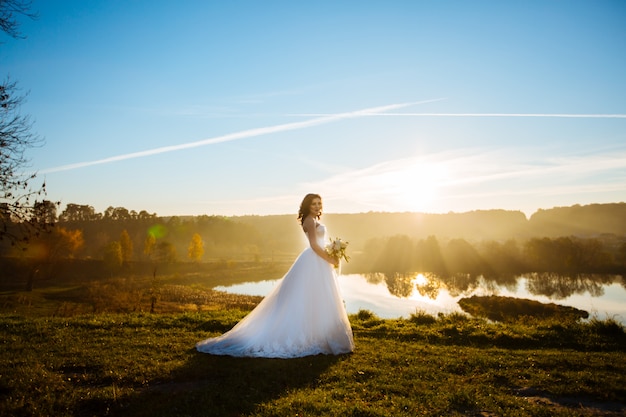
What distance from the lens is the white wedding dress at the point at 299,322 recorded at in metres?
8.89

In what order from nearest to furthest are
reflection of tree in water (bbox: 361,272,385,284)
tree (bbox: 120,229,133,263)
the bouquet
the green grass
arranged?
the green grass < the bouquet < reflection of tree in water (bbox: 361,272,385,284) < tree (bbox: 120,229,133,263)

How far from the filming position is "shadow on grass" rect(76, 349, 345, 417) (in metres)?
5.88

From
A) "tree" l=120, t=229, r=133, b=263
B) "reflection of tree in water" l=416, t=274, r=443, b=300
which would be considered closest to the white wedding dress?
"reflection of tree in water" l=416, t=274, r=443, b=300

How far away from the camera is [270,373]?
752cm

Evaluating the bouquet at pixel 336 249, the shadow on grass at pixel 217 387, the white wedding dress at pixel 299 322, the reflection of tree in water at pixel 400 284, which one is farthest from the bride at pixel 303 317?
the reflection of tree in water at pixel 400 284

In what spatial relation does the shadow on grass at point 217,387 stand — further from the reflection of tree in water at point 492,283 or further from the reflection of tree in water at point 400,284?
the reflection of tree in water at point 400,284

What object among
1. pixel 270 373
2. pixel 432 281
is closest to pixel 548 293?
pixel 432 281

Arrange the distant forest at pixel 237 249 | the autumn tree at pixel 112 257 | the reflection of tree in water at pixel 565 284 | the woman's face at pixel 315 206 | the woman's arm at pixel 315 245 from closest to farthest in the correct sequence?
the woman's arm at pixel 315 245
the woman's face at pixel 315 206
the reflection of tree in water at pixel 565 284
the autumn tree at pixel 112 257
the distant forest at pixel 237 249

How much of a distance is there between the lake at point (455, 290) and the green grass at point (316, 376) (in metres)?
38.2

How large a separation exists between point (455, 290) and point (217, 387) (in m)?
72.5

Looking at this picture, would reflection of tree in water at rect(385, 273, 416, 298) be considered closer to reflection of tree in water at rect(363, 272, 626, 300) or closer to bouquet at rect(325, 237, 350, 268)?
reflection of tree in water at rect(363, 272, 626, 300)

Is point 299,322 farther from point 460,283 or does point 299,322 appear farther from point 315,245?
point 460,283

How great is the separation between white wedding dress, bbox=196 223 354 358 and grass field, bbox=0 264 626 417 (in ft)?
1.26

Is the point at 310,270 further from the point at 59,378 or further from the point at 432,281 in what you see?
the point at 432,281
